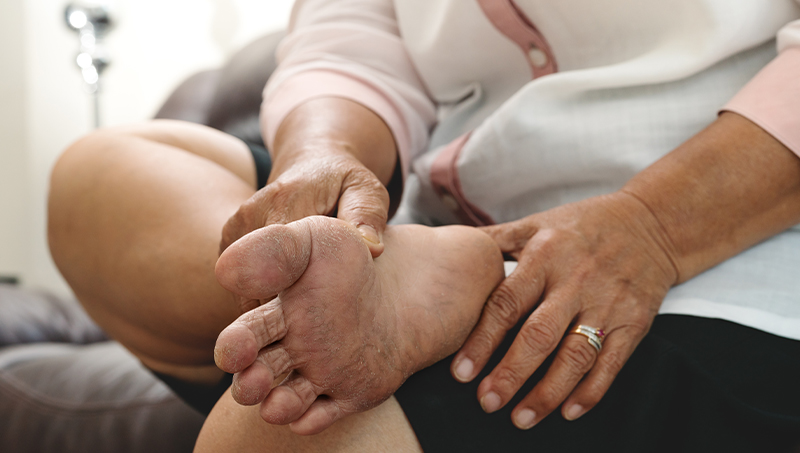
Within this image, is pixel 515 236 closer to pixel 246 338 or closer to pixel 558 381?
pixel 558 381

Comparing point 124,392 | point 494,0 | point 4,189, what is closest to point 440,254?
→ point 494,0

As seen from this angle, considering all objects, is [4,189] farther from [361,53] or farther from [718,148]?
[718,148]

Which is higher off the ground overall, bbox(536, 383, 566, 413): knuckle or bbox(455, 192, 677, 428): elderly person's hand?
bbox(455, 192, 677, 428): elderly person's hand

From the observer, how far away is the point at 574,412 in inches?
13.1

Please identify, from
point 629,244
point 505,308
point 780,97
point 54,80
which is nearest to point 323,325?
point 505,308

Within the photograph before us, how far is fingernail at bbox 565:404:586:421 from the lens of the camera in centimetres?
33

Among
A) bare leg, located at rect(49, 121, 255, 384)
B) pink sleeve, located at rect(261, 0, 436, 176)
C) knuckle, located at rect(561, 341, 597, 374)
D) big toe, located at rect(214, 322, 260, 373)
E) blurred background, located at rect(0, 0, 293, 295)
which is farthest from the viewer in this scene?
blurred background, located at rect(0, 0, 293, 295)

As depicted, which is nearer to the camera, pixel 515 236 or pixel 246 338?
pixel 246 338

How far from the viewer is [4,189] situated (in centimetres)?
197

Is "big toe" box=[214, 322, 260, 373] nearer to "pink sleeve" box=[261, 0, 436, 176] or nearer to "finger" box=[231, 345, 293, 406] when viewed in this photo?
"finger" box=[231, 345, 293, 406]

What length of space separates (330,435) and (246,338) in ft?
0.30

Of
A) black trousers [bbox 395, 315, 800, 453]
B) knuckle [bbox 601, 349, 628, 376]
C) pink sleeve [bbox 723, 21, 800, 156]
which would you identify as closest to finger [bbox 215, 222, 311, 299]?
black trousers [bbox 395, 315, 800, 453]

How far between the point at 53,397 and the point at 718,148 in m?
0.92

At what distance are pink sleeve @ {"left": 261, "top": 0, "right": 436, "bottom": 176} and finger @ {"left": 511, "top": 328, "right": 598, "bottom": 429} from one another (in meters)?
0.33
